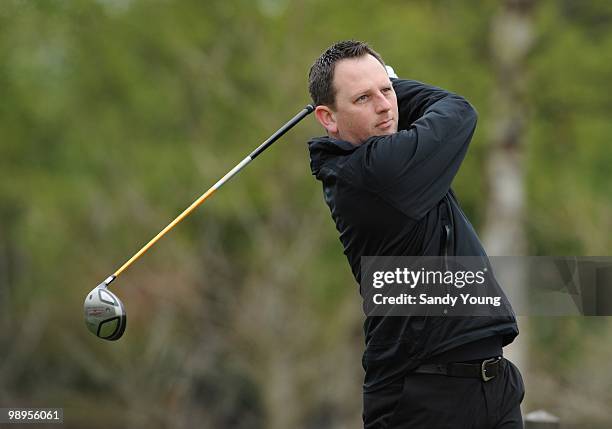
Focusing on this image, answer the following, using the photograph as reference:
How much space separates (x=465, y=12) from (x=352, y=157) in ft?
40.3

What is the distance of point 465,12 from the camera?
15789mm

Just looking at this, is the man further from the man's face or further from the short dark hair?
the short dark hair

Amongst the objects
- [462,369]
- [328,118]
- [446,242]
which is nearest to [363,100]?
[328,118]

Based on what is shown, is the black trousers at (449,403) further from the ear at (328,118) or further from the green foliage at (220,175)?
the green foliage at (220,175)

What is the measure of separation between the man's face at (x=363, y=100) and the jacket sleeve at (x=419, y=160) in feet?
0.50

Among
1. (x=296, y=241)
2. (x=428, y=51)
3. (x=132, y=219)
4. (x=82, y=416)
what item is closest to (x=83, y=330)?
(x=82, y=416)

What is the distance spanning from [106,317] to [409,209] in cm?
156

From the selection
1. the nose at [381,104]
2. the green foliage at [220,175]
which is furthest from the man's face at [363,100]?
the green foliage at [220,175]

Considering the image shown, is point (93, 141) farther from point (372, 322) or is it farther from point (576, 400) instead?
point (372, 322)

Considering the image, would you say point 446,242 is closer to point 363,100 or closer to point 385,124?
point 385,124

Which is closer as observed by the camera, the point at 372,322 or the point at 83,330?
the point at 372,322

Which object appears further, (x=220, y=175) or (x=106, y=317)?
(x=220, y=175)

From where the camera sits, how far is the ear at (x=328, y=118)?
4270 mm

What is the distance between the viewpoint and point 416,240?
394 cm
